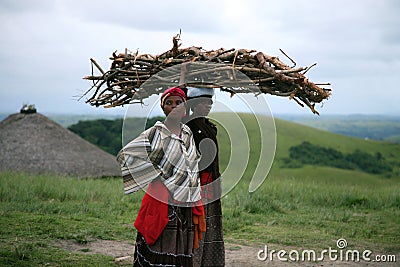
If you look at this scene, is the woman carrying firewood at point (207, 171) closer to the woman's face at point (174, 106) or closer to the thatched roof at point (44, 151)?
the woman's face at point (174, 106)

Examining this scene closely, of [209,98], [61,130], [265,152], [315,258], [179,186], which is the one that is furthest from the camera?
[61,130]

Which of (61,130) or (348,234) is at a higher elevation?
(61,130)

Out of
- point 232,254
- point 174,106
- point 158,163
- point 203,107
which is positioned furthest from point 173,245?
point 232,254

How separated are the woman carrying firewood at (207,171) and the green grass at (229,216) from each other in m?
0.40

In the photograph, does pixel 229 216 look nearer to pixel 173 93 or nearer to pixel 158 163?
pixel 158 163

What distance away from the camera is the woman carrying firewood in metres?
4.67

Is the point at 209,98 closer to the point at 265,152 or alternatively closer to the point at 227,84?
the point at 227,84

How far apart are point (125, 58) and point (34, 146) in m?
9.23

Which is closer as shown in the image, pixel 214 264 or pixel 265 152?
pixel 265 152

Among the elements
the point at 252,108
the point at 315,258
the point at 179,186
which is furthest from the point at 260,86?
the point at 315,258

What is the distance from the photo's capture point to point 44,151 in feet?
42.9

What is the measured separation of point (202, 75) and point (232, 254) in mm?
2361

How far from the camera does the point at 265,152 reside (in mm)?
4398

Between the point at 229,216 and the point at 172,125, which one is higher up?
the point at 172,125
